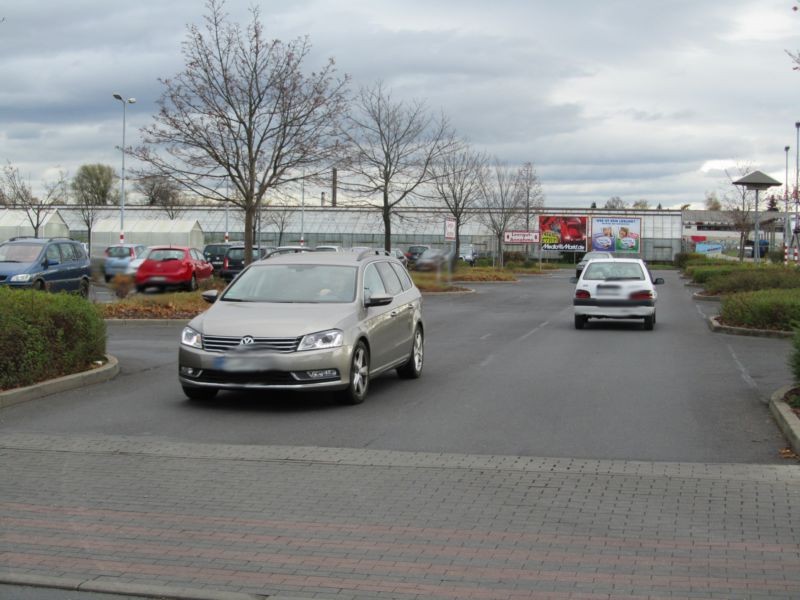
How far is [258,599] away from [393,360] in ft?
23.3

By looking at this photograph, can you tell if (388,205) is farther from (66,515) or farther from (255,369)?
(66,515)

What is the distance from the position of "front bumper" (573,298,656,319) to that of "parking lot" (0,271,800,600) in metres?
8.46

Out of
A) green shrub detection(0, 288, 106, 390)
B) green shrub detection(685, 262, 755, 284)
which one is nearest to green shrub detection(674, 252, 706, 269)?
green shrub detection(685, 262, 755, 284)

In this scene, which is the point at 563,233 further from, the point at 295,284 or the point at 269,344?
the point at 269,344

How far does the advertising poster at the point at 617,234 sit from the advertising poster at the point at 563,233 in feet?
3.66

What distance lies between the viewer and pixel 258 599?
15.5ft

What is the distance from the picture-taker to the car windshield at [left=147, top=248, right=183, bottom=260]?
26.6 meters

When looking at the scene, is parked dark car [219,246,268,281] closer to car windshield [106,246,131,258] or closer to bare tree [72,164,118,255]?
car windshield [106,246,131,258]

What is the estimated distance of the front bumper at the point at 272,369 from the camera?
9.74 metres

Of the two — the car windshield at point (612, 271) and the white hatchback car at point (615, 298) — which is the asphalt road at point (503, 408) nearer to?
the white hatchback car at point (615, 298)

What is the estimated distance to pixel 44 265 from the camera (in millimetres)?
24297

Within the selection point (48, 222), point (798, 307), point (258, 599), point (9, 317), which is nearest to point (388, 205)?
point (798, 307)

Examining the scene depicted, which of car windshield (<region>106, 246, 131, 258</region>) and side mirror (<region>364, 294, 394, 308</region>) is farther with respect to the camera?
car windshield (<region>106, 246, 131, 258</region>)

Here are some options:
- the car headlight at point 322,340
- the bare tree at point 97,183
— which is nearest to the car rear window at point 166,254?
the car headlight at point 322,340
